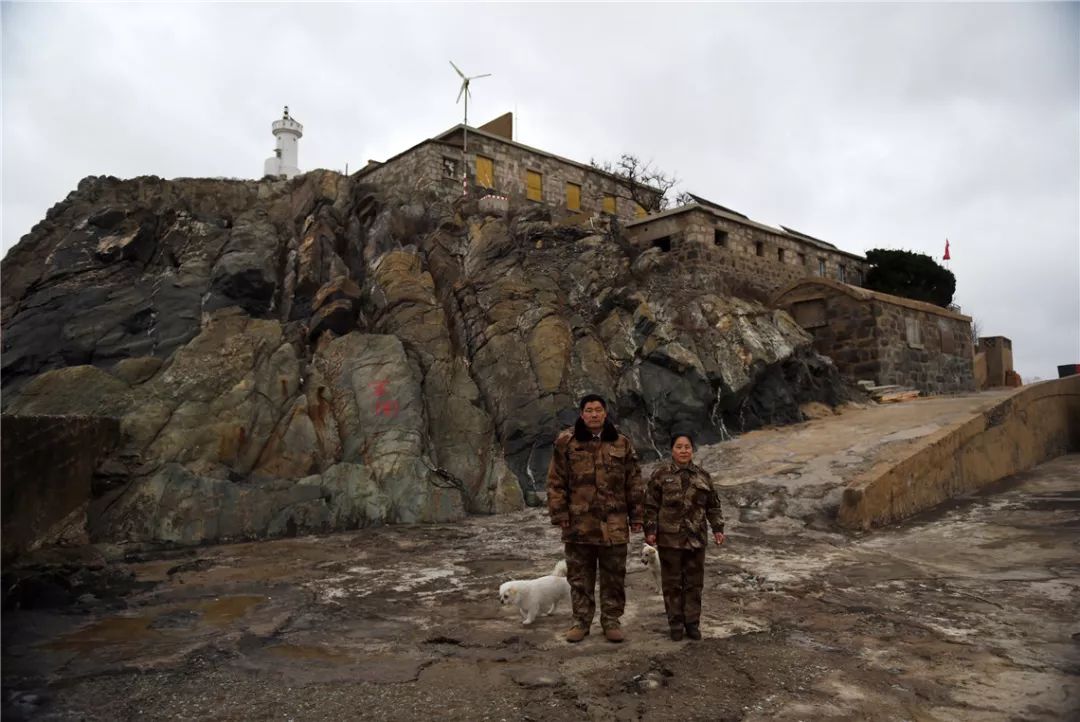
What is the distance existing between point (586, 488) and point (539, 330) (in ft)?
33.5

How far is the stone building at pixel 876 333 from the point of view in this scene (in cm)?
1891

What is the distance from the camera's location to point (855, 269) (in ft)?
83.1

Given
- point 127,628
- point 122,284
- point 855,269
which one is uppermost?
point 855,269

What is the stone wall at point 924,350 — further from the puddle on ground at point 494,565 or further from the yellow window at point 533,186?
the puddle on ground at point 494,565

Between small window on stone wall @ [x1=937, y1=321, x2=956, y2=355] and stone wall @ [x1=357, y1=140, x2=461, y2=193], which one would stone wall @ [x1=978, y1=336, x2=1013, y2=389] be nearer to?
small window on stone wall @ [x1=937, y1=321, x2=956, y2=355]

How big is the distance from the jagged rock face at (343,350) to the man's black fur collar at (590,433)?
6.46 m

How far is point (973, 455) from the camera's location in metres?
11.6

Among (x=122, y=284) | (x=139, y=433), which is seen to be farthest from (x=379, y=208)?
(x=139, y=433)

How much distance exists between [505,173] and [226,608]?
19317mm

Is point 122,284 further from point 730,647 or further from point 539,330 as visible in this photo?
point 730,647

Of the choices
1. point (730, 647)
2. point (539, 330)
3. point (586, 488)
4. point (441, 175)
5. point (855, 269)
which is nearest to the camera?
point (730, 647)

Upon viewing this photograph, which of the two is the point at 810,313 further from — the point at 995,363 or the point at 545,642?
the point at 545,642

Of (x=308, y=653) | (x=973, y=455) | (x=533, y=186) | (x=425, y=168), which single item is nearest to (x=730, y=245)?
(x=533, y=186)

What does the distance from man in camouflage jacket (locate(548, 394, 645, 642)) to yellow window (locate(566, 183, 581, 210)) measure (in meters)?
20.2
